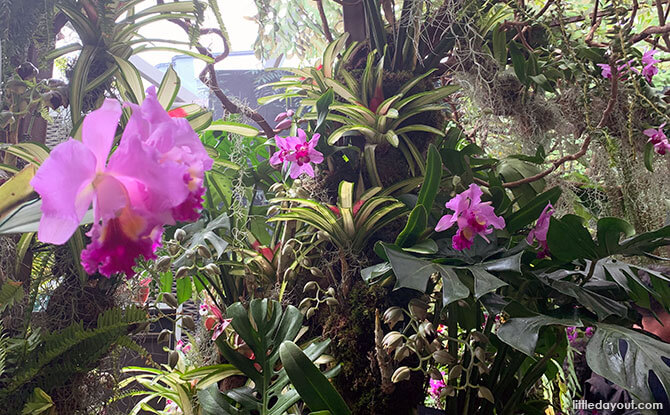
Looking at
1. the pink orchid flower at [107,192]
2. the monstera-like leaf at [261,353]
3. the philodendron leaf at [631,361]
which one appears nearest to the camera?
the pink orchid flower at [107,192]

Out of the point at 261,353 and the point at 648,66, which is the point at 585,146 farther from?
the point at 261,353

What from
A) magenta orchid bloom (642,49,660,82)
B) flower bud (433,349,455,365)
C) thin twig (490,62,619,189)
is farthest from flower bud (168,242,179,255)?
magenta orchid bloom (642,49,660,82)

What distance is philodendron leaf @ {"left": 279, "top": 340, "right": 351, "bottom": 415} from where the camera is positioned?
2.51 feet

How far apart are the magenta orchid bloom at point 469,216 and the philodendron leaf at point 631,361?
0.28 m

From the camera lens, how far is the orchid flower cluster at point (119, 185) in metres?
0.31

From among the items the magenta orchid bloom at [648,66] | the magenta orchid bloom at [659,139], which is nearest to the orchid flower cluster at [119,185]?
the magenta orchid bloom at [659,139]

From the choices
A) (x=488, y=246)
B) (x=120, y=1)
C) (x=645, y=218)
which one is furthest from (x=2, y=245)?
(x=645, y=218)

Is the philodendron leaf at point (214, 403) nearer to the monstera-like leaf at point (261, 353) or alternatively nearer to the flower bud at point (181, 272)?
the monstera-like leaf at point (261, 353)

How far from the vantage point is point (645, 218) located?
1.36m

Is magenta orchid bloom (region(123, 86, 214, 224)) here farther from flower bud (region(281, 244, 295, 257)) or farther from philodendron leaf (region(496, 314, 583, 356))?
flower bud (region(281, 244, 295, 257))

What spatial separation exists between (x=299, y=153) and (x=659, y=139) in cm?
98

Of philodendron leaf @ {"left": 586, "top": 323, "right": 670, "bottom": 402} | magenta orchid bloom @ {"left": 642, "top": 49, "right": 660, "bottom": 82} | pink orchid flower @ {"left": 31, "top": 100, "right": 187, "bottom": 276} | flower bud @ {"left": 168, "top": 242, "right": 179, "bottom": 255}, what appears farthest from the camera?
magenta orchid bloom @ {"left": 642, "top": 49, "right": 660, "bottom": 82}

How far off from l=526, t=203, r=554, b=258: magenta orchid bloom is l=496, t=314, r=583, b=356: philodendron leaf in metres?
0.25

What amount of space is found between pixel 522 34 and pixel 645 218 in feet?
2.29
